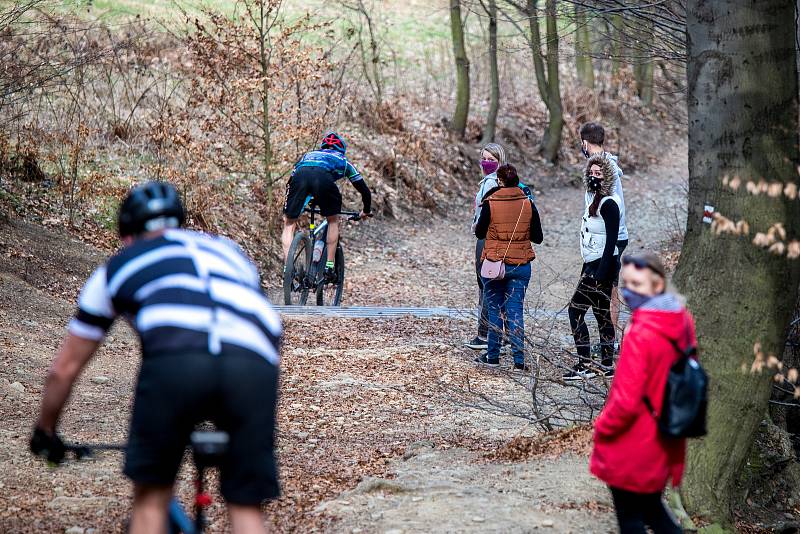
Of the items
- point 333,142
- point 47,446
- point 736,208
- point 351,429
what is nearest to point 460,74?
point 333,142

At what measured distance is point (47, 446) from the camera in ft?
11.1

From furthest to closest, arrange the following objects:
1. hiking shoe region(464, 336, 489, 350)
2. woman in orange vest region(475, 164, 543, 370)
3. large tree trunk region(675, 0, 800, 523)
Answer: hiking shoe region(464, 336, 489, 350) → woman in orange vest region(475, 164, 543, 370) → large tree trunk region(675, 0, 800, 523)

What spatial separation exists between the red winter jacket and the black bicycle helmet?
1894 mm

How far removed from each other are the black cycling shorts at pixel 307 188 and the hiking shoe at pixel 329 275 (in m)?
0.98

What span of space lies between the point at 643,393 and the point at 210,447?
182cm

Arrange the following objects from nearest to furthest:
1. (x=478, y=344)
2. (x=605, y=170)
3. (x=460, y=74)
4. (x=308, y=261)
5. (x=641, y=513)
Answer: (x=641, y=513)
(x=605, y=170)
(x=478, y=344)
(x=308, y=261)
(x=460, y=74)

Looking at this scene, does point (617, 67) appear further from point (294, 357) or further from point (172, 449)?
point (172, 449)

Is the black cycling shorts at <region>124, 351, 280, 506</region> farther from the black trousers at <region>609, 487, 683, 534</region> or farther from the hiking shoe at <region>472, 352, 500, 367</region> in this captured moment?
the hiking shoe at <region>472, 352, 500, 367</region>

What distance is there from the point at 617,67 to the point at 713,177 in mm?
25152

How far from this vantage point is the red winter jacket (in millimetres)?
3943

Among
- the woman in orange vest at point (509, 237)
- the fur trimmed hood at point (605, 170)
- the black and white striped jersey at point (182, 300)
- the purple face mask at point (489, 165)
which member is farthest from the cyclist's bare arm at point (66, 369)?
the purple face mask at point (489, 165)

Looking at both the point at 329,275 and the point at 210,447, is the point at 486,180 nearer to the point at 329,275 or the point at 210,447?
the point at 329,275

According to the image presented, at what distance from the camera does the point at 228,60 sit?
15.1 meters

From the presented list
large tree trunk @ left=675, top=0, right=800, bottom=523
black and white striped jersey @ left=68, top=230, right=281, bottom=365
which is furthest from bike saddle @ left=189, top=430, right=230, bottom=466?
large tree trunk @ left=675, top=0, right=800, bottom=523
